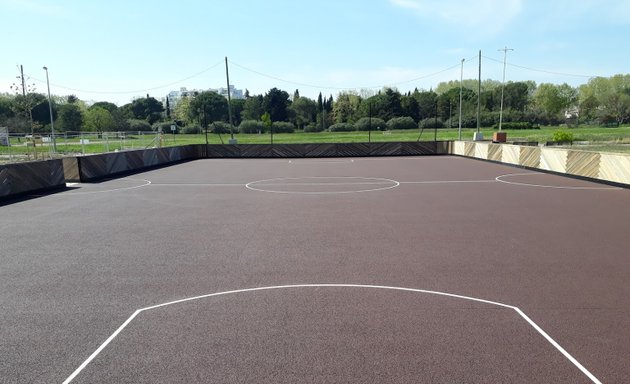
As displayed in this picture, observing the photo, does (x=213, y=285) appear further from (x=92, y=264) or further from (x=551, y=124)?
(x=551, y=124)

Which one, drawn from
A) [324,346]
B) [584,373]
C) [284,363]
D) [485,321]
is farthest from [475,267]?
[284,363]

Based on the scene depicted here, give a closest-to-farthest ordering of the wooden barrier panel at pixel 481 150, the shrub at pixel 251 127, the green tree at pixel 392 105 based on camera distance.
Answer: the wooden barrier panel at pixel 481 150 < the shrub at pixel 251 127 < the green tree at pixel 392 105

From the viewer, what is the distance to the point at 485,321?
6066 millimetres

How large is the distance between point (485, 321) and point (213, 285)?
4603 mm

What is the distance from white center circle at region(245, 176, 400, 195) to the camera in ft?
61.9

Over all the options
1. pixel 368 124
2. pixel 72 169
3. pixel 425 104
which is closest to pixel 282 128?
pixel 368 124

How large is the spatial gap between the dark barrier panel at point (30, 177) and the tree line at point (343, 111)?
57.7 m

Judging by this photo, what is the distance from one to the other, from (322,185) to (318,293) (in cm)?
1352

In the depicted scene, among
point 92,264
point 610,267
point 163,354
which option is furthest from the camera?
point 92,264

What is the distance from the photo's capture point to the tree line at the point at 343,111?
84.8 meters

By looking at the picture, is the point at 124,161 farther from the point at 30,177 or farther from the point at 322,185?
the point at 322,185

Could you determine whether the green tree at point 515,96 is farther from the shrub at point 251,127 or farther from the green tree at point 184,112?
the green tree at point 184,112

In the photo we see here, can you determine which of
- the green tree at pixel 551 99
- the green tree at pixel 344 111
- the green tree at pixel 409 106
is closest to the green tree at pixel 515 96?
the green tree at pixel 551 99

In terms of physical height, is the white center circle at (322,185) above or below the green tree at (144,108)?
below
